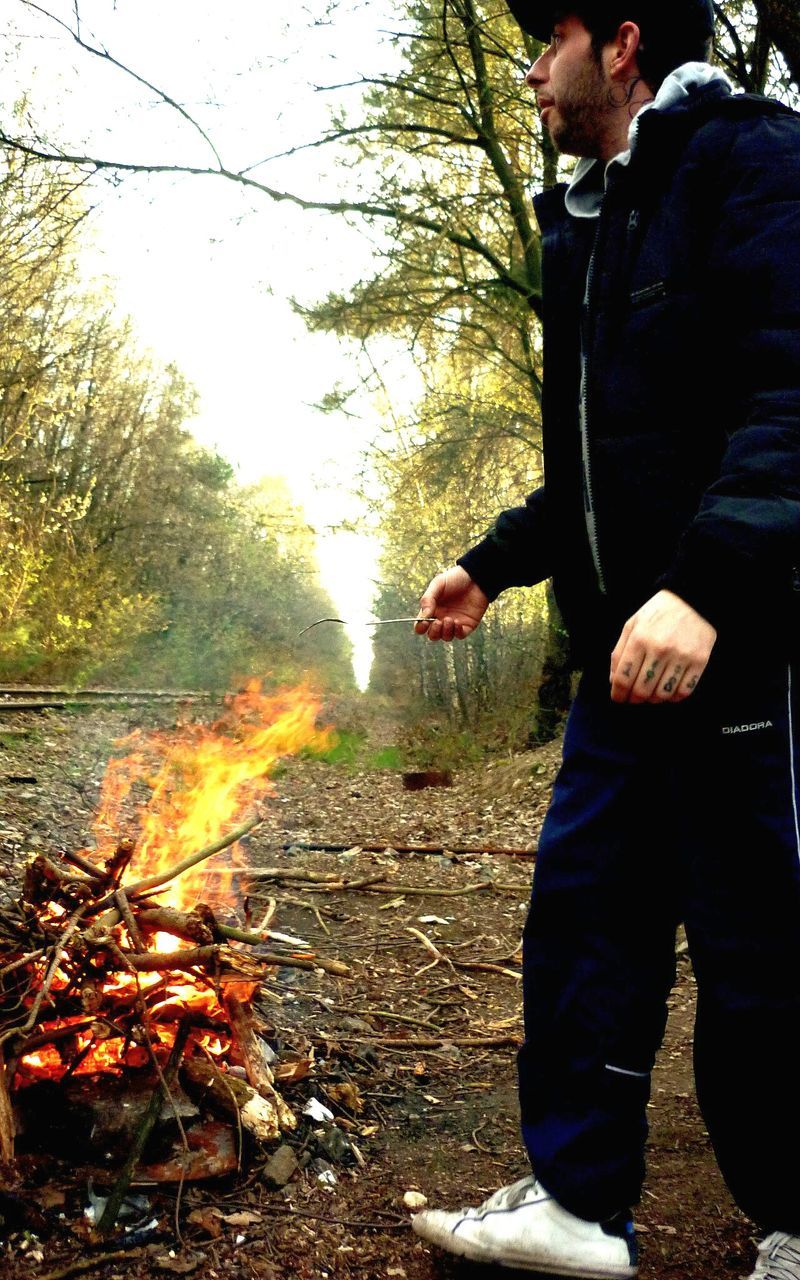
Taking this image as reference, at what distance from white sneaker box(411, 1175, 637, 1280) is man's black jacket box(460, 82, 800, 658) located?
1.22 metres

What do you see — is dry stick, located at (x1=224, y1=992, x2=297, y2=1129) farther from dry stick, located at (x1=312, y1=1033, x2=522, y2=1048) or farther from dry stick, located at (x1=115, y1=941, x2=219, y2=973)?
dry stick, located at (x1=312, y1=1033, x2=522, y2=1048)

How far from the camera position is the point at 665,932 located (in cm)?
206

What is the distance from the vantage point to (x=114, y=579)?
73.3ft

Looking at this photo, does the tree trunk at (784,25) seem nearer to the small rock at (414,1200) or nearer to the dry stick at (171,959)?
the dry stick at (171,959)

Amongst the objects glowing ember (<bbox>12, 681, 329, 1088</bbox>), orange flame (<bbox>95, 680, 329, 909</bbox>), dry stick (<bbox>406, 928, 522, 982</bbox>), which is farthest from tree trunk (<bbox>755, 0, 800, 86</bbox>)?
glowing ember (<bbox>12, 681, 329, 1088</bbox>)

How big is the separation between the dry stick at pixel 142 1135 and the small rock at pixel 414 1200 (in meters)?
0.69

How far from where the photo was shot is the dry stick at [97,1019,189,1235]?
88.0 inches

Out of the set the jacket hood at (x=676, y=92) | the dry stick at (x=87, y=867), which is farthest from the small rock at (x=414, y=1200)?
the jacket hood at (x=676, y=92)

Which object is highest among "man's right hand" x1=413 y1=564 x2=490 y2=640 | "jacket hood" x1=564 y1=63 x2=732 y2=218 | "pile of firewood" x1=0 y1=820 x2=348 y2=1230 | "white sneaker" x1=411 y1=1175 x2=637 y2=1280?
"jacket hood" x1=564 y1=63 x2=732 y2=218

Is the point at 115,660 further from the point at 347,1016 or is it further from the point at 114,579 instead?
the point at 347,1016

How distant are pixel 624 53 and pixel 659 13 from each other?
4.2 inches

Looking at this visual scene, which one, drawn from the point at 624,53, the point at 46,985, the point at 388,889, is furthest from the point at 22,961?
the point at 388,889

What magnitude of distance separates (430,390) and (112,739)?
6646mm

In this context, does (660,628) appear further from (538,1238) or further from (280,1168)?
(280,1168)
